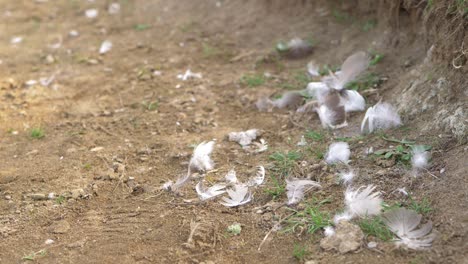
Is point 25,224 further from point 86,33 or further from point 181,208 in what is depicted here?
point 86,33

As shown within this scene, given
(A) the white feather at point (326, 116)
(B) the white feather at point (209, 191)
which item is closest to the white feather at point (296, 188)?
(B) the white feather at point (209, 191)

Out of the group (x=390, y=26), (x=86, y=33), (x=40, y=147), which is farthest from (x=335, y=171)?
(x=86, y=33)

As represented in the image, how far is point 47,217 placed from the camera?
2.87 meters

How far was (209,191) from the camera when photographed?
293 cm

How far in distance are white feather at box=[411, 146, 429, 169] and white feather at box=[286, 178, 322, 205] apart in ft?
1.53

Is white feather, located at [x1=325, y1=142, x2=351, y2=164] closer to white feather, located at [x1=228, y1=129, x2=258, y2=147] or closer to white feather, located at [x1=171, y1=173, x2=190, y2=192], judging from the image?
white feather, located at [x1=228, y1=129, x2=258, y2=147]

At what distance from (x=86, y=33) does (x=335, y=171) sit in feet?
10.2

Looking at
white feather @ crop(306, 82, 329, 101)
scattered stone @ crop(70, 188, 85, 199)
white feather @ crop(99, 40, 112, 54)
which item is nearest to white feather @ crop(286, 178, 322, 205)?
white feather @ crop(306, 82, 329, 101)

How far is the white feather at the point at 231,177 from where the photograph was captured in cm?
300

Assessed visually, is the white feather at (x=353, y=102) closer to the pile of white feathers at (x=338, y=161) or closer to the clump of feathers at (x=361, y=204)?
the pile of white feathers at (x=338, y=161)

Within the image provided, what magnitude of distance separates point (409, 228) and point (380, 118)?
884mm

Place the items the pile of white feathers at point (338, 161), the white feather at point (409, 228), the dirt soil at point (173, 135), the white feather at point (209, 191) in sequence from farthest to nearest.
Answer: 1. the white feather at point (209, 191)
2. the dirt soil at point (173, 135)
3. the pile of white feathers at point (338, 161)
4. the white feather at point (409, 228)

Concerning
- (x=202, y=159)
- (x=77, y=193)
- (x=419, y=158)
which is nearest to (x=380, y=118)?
(x=419, y=158)

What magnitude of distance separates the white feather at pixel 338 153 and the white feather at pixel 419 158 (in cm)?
33
